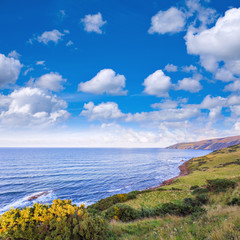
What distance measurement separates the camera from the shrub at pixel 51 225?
668 centimetres

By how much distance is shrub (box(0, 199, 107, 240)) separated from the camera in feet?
21.9

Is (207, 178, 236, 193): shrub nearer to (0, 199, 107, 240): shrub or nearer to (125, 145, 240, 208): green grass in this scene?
(125, 145, 240, 208): green grass

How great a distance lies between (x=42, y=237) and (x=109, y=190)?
138 feet

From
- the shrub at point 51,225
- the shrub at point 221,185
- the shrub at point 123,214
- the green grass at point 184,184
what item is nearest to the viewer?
the shrub at point 51,225

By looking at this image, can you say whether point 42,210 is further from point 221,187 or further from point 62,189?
point 62,189

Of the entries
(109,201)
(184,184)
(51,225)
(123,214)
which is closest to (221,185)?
(123,214)

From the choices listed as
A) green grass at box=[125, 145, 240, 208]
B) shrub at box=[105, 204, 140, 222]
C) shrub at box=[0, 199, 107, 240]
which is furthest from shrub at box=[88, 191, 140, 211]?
shrub at box=[0, 199, 107, 240]

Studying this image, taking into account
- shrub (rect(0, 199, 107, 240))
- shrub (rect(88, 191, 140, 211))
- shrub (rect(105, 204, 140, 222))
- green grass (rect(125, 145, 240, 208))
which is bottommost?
green grass (rect(125, 145, 240, 208))

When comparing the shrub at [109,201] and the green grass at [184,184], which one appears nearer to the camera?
the shrub at [109,201]

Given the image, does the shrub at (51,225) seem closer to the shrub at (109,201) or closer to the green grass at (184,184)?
the green grass at (184,184)

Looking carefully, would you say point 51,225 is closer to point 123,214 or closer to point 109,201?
point 123,214

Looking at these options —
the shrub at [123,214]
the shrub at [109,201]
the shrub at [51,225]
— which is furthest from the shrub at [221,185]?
the shrub at [51,225]

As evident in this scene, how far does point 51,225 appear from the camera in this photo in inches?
273

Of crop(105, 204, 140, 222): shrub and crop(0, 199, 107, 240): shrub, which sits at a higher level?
crop(0, 199, 107, 240): shrub
